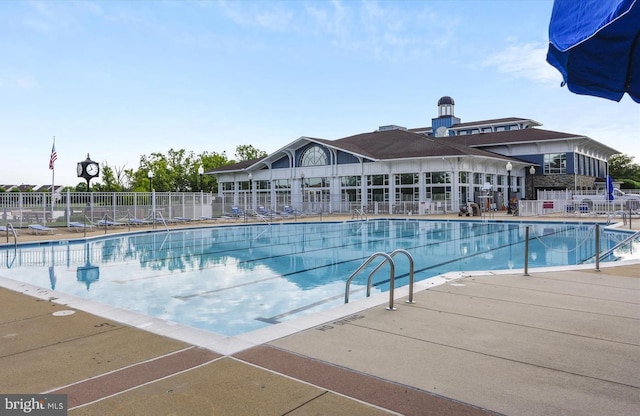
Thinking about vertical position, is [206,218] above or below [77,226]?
above

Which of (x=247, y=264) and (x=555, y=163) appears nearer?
(x=247, y=264)

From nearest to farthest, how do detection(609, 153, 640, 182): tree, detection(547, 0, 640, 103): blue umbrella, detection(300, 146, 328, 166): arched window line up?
detection(547, 0, 640, 103): blue umbrella → detection(300, 146, 328, 166): arched window → detection(609, 153, 640, 182): tree

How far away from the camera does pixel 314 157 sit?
39.5 meters

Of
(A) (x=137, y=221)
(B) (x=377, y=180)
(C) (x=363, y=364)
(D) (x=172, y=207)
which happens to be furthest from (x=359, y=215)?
(C) (x=363, y=364)

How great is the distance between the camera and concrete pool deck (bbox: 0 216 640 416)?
9.87 ft

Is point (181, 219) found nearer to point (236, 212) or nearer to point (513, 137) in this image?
point (236, 212)

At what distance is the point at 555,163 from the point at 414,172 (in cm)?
1400

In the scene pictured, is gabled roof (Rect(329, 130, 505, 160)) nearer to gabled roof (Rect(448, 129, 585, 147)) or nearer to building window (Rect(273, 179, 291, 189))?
gabled roof (Rect(448, 129, 585, 147))

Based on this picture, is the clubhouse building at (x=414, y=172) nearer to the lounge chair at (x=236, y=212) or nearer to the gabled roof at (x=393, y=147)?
the gabled roof at (x=393, y=147)

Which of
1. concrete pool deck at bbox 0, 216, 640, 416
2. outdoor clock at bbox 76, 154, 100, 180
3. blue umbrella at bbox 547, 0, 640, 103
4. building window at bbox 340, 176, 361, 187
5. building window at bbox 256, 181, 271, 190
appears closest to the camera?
blue umbrella at bbox 547, 0, 640, 103

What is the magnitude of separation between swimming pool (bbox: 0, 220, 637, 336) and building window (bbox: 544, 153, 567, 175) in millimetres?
19840

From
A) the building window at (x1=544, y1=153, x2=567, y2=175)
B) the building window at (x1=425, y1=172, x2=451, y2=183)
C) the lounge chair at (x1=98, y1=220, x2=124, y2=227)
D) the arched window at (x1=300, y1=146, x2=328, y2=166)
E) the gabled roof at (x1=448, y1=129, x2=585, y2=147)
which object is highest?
the gabled roof at (x1=448, y1=129, x2=585, y2=147)

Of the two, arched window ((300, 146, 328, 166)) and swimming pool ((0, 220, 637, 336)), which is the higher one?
arched window ((300, 146, 328, 166))

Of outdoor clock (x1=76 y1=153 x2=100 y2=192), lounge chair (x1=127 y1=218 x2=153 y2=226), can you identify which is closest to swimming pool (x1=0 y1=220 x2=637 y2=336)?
lounge chair (x1=127 y1=218 x2=153 y2=226)
